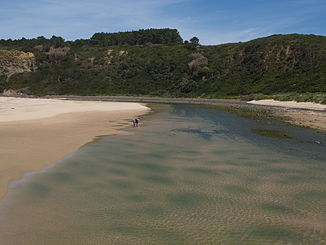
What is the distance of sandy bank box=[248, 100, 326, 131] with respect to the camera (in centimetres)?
2766

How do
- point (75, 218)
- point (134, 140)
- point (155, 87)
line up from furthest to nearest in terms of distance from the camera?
point (155, 87)
point (134, 140)
point (75, 218)

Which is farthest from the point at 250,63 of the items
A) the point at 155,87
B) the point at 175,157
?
the point at 175,157

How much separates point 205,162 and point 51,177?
6.33 meters

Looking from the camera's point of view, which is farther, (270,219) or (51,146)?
(51,146)

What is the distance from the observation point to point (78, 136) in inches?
740

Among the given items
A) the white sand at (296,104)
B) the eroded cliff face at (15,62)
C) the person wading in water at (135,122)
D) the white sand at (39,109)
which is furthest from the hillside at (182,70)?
the person wading in water at (135,122)

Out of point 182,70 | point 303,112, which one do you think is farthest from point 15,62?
point 303,112

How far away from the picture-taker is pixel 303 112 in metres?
37.5

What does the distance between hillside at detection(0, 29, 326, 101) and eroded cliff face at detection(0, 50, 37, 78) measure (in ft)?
6.04

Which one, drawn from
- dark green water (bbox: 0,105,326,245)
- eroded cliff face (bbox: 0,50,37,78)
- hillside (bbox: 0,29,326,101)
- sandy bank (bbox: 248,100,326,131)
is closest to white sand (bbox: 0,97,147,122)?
dark green water (bbox: 0,105,326,245)

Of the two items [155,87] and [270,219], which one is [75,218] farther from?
[155,87]

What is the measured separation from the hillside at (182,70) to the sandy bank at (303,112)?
960 cm

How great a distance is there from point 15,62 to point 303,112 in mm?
112791

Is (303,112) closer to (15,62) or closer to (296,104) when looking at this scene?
(296,104)
